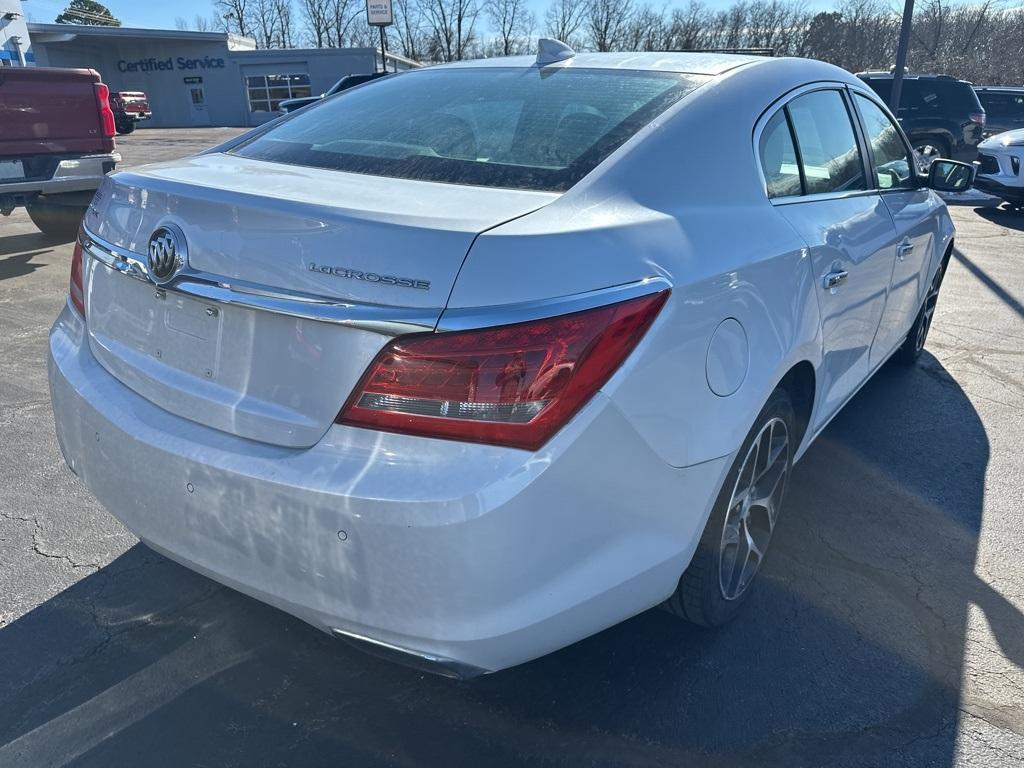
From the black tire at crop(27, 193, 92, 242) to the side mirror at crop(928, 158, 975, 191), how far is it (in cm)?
766

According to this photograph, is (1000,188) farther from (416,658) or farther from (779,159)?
(416,658)

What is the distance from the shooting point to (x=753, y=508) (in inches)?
101

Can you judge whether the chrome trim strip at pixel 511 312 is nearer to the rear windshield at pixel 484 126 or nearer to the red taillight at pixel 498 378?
the red taillight at pixel 498 378

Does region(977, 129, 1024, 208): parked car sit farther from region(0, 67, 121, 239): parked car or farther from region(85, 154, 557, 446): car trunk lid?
region(85, 154, 557, 446): car trunk lid

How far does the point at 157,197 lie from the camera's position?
6.45 feet

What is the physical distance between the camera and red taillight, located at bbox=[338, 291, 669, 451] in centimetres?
155

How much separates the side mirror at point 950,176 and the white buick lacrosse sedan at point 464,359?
6.28 feet

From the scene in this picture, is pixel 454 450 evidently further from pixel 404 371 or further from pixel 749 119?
pixel 749 119

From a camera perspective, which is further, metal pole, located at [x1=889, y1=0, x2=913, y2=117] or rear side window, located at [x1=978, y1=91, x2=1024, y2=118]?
rear side window, located at [x1=978, y1=91, x2=1024, y2=118]

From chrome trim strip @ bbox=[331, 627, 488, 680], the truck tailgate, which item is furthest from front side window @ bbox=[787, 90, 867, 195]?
the truck tailgate

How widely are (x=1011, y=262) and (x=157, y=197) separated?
8.81 meters

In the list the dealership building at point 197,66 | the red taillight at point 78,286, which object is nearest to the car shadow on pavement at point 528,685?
the red taillight at point 78,286

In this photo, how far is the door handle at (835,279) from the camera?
2.52 metres

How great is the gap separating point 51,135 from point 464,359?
23.8ft
